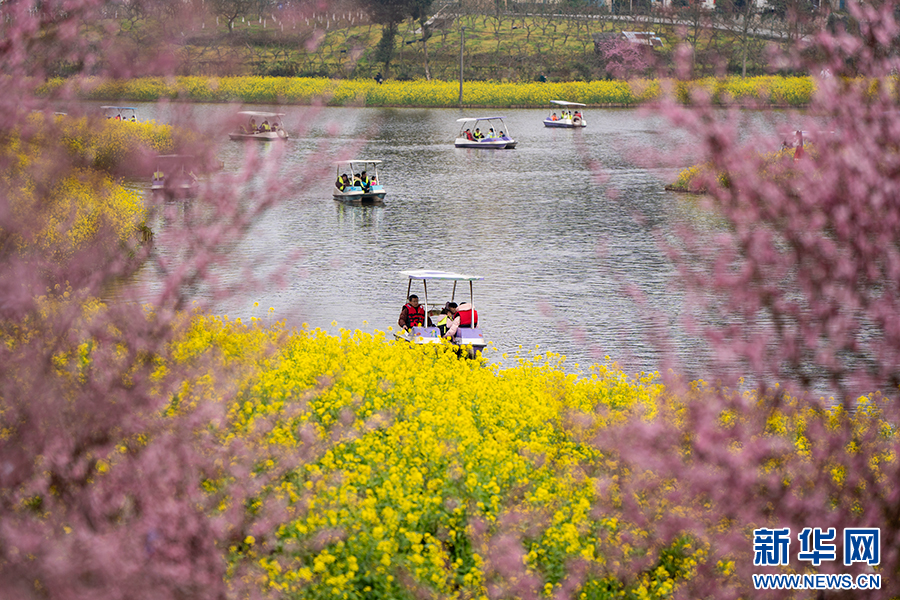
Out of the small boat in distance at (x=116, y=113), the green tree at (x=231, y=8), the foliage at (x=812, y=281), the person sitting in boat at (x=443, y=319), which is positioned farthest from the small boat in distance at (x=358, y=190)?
the green tree at (x=231, y=8)

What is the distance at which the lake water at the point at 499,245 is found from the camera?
22422mm

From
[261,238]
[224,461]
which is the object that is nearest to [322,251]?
[261,238]

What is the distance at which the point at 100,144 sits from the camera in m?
4.84

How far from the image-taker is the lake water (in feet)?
73.6

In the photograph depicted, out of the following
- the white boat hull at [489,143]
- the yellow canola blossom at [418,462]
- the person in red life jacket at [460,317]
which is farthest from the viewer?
the white boat hull at [489,143]

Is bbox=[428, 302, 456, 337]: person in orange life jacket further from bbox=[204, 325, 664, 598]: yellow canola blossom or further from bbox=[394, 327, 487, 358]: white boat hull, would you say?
bbox=[204, 325, 664, 598]: yellow canola blossom

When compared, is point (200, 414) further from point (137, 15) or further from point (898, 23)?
point (898, 23)

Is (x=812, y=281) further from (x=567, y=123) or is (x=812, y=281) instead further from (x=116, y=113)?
(x=567, y=123)

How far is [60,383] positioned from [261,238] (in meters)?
36.4

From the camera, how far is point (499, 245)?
3834cm

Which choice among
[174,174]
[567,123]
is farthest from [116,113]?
[174,174]

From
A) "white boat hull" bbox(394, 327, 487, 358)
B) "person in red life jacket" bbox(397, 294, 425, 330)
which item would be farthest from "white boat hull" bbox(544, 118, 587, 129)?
"white boat hull" bbox(394, 327, 487, 358)

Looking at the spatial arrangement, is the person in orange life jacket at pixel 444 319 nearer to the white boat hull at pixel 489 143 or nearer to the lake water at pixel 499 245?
the lake water at pixel 499 245

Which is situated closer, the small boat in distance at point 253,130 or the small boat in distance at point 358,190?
the small boat in distance at point 253,130
